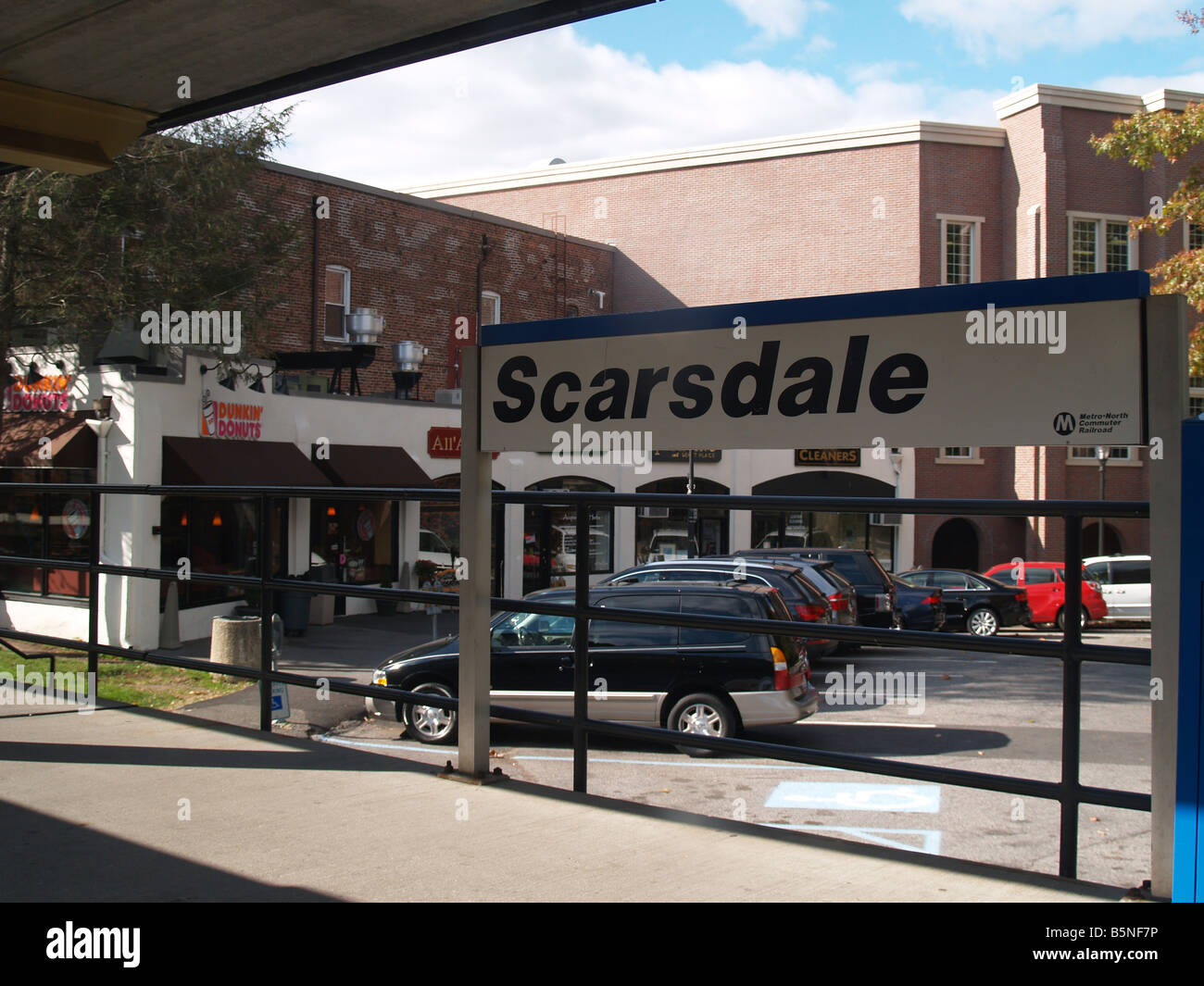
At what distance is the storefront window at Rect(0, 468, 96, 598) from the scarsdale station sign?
15412mm

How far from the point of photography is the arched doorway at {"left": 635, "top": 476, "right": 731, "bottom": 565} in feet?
99.6

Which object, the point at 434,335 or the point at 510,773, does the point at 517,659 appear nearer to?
the point at 510,773

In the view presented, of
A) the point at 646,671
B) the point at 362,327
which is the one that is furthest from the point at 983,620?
the point at 646,671

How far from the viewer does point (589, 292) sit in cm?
4184

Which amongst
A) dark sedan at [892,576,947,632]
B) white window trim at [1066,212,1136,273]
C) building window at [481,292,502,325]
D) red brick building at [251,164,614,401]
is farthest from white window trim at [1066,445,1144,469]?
building window at [481,292,502,325]

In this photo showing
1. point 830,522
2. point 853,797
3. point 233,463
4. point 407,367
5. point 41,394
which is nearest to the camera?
point 853,797

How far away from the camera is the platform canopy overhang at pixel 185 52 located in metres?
5.54

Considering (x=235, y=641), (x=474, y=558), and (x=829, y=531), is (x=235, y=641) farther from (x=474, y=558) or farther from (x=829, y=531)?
(x=829, y=531)

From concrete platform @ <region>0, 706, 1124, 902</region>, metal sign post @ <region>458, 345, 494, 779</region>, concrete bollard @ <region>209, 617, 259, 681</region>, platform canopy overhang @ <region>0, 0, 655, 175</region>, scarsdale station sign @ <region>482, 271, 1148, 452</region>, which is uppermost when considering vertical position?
platform canopy overhang @ <region>0, 0, 655, 175</region>

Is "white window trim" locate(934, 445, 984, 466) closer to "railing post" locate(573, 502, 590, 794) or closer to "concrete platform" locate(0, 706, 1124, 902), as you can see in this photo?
"concrete platform" locate(0, 706, 1124, 902)

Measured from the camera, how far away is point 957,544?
126 feet

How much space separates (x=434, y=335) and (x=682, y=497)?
30.3 meters

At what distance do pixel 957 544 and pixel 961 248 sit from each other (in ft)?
33.8
